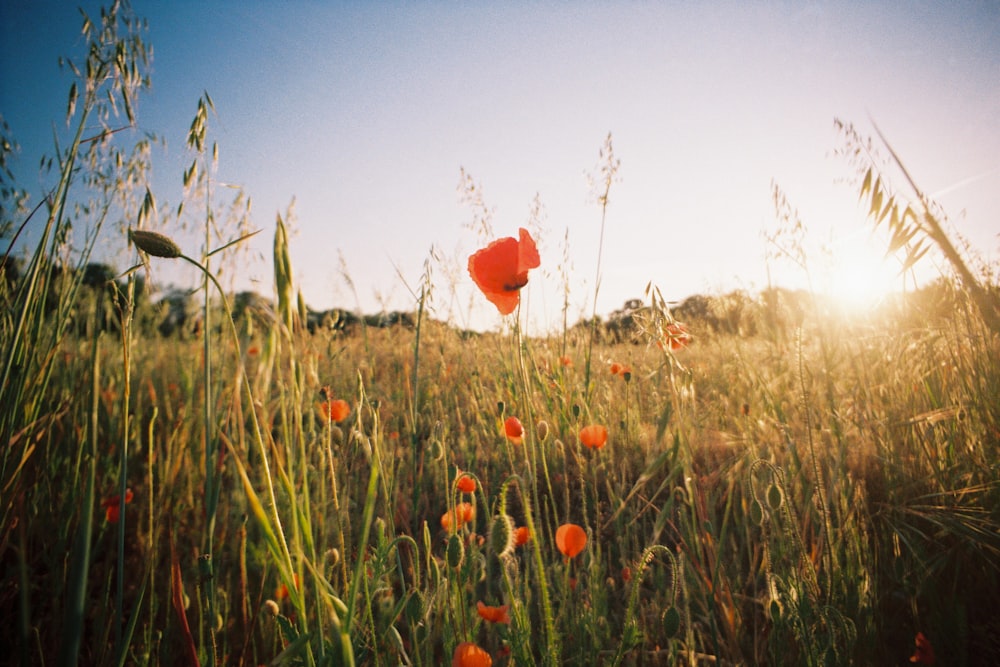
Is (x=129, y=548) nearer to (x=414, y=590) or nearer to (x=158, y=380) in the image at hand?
(x=414, y=590)

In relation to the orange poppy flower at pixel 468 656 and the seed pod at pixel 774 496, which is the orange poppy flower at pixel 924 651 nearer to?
the seed pod at pixel 774 496

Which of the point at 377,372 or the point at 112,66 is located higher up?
the point at 112,66

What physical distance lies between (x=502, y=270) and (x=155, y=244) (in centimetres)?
146

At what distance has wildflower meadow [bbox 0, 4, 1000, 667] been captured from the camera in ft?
2.17

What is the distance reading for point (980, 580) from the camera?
1208mm

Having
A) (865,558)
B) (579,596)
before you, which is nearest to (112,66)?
(579,596)

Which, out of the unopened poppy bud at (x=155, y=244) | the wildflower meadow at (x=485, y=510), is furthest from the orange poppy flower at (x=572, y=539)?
the unopened poppy bud at (x=155, y=244)

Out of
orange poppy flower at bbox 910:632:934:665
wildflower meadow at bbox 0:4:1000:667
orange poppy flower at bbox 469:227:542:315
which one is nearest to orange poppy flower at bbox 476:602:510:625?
wildflower meadow at bbox 0:4:1000:667

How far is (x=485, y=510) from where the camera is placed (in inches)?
53.7

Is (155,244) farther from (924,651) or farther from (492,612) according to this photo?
(924,651)

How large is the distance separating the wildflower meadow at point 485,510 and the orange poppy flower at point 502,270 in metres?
0.01

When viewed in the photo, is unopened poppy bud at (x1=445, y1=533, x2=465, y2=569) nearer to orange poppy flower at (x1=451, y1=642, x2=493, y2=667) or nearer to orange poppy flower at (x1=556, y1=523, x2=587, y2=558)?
orange poppy flower at (x1=451, y1=642, x2=493, y2=667)

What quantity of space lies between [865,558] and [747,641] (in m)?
0.37

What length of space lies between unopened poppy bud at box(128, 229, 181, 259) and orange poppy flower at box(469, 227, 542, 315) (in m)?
1.33
